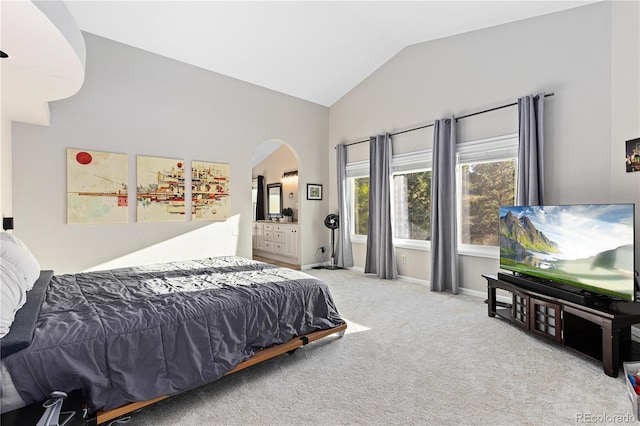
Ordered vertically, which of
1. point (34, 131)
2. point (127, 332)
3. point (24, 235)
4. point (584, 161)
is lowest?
point (127, 332)

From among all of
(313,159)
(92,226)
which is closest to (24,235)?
(92,226)

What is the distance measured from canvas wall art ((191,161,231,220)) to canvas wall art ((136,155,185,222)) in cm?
17

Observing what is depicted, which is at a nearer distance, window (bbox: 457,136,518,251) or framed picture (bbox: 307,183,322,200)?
window (bbox: 457,136,518,251)

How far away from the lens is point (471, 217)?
430cm

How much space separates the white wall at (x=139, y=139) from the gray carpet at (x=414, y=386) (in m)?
2.68

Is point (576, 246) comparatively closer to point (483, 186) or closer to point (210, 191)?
point (483, 186)

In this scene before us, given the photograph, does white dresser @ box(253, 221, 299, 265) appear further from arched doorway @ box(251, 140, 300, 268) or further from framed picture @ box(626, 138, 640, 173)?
framed picture @ box(626, 138, 640, 173)

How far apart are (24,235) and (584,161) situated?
5.84 m

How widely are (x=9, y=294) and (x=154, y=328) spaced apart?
692 mm

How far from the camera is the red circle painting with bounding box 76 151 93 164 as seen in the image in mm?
3719

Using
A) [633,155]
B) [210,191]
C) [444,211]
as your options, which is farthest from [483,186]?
[210,191]

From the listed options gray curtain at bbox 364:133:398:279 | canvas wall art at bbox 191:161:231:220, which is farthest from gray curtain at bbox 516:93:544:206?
canvas wall art at bbox 191:161:231:220

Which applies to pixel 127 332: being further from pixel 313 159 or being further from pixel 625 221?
pixel 313 159

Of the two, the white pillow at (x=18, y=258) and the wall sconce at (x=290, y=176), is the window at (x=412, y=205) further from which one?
the white pillow at (x=18, y=258)
